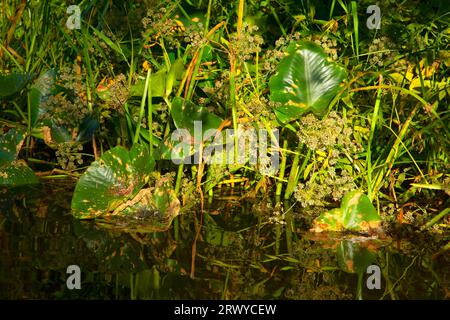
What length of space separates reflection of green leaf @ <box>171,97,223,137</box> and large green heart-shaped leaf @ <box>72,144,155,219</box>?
0.45 feet

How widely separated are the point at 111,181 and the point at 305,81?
2.03 ft

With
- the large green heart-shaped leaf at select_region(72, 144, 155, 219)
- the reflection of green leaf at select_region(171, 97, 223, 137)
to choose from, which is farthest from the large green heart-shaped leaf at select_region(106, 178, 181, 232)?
the reflection of green leaf at select_region(171, 97, 223, 137)

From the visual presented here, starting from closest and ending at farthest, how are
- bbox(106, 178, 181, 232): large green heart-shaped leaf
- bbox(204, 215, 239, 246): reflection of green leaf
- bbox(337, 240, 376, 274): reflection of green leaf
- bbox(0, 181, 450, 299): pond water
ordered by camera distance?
bbox(0, 181, 450, 299): pond water → bbox(337, 240, 376, 274): reflection of green leaf → bbox(204, 215, 239, 246): reflection of green leaf → bbox(106, 178, 181, 232): large green heart-shaped leaf

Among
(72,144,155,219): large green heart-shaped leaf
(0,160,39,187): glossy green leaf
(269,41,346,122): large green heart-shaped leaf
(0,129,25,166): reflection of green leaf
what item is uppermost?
→ (269,41,346,122): large green heart-shaped leaf

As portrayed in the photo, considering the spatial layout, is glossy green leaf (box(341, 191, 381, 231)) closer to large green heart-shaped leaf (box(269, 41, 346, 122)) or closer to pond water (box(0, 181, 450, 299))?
pond water (box(0, 181, 450, 299))

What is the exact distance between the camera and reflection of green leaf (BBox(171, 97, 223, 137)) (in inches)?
91.4

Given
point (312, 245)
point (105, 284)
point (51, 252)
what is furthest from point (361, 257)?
point (51, 252)

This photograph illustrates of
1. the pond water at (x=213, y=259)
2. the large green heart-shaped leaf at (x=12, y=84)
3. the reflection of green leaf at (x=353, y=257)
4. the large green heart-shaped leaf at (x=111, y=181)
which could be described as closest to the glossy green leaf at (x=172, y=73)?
the large green heart-shaped leaf at (x=111, y=181)

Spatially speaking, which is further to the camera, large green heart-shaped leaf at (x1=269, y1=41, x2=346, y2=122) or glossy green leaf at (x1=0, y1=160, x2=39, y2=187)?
glossy green leaf at (x1=0, y1=160, x2=39, y2=187)

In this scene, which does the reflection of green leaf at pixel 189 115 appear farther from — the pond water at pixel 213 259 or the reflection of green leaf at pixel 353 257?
the reflection of green leaf at pixel 353 257

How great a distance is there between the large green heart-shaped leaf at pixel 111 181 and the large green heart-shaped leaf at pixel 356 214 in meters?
0.53

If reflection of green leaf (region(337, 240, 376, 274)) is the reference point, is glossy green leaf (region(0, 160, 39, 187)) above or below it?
above

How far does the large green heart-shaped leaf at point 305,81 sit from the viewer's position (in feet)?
7.76
